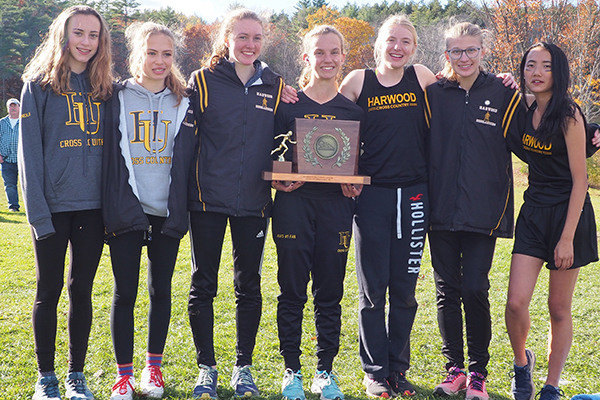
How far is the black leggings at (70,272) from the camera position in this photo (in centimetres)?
334

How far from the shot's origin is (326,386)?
3.74 meters

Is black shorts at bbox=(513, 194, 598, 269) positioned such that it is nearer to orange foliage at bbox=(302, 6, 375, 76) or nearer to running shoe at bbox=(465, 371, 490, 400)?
running shoe at bbox=(465, 371, 490, 400)

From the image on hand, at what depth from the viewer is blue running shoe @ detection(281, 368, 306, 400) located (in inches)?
145

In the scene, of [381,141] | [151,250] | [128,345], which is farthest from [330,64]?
[128,345]

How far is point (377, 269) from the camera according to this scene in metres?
3.84

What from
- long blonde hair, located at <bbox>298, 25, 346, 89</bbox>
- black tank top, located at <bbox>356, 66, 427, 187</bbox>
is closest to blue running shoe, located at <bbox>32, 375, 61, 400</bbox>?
black tank top, located at <bbox>356, 66, 427, 187</bbox>

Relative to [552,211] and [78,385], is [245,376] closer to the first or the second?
[78,385]

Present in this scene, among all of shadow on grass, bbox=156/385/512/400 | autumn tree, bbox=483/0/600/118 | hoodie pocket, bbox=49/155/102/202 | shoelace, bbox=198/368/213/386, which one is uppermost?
autumn tree, bbox=483/0/600/118

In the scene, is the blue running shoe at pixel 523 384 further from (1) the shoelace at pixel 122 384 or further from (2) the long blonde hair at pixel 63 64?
(2) the long blonde hair at pixel 63 64

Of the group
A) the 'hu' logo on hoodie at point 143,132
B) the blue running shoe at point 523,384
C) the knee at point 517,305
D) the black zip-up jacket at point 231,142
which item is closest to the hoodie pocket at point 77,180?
the 'hu' logo on hoodie at point 143,132

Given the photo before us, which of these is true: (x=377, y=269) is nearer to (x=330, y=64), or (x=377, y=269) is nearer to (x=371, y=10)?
(x=330, y=64)

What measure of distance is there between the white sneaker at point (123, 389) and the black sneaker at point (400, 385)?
1792 millimetres

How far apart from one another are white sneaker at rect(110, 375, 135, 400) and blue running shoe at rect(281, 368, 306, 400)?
3.33 feet

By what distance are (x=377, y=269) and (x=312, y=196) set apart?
0.71 m
